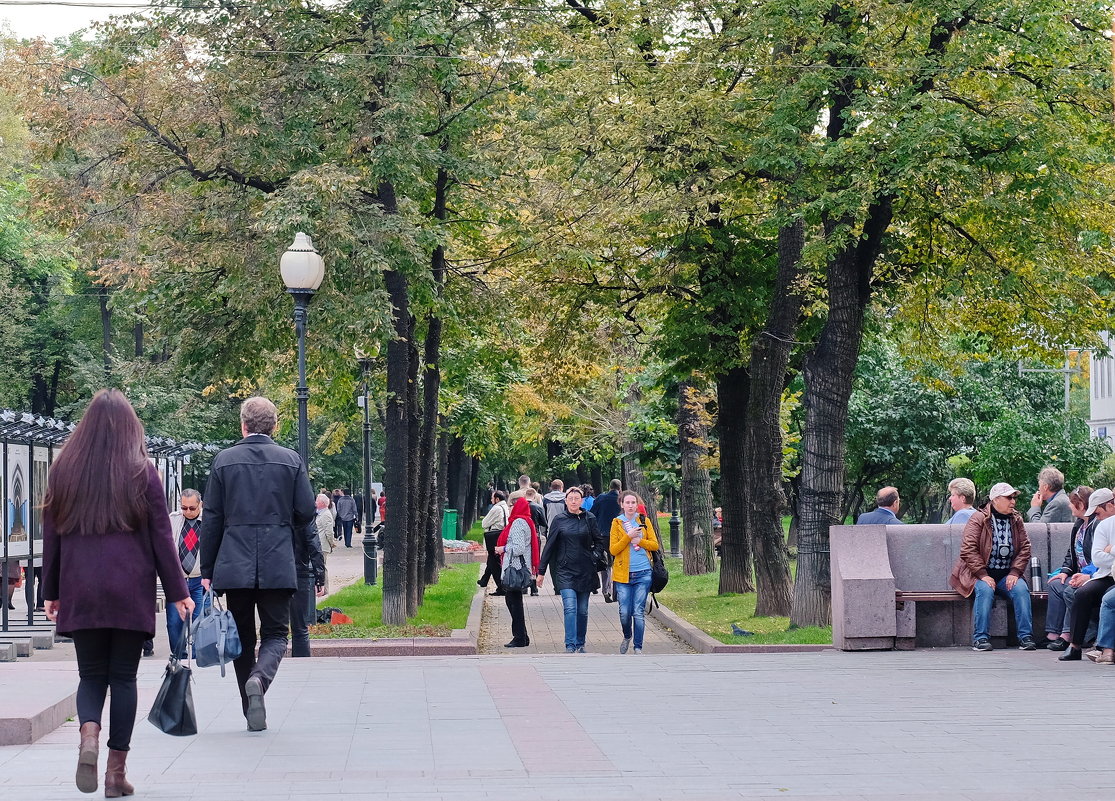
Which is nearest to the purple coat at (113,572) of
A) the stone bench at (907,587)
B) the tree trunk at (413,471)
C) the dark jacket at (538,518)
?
the stone bench at (907,587)

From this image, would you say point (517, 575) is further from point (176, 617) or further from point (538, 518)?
point (538, 518)

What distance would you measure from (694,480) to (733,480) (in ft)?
18.6

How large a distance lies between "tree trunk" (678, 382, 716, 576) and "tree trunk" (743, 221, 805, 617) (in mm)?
8059

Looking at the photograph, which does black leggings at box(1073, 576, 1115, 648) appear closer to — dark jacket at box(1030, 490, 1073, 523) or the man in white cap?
the man in white cap

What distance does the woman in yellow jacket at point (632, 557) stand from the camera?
1627 cm

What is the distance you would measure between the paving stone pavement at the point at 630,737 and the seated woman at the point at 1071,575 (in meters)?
1.08

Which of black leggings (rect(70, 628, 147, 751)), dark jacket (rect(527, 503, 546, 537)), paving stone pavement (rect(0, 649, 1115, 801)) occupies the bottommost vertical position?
paving stone pavement (rect(0, 649, 1115, 801))

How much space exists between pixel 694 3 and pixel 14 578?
44.4 feet

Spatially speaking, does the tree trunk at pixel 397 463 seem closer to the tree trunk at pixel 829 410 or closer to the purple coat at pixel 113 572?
the tree trunk at pixel 829 410

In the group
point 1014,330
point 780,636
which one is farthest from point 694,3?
point 780,636

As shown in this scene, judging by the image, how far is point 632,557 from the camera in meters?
16.4

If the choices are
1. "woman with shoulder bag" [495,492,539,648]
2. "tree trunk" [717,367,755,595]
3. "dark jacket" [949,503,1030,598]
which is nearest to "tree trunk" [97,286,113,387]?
"tree trunk" [717,367,755,595]

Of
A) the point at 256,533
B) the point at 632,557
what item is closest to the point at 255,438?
the point at 256,533

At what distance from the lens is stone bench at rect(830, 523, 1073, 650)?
574 inches
